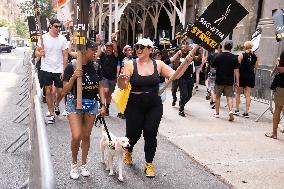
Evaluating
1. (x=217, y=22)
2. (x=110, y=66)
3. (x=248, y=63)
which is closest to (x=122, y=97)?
(x=217, y=22)

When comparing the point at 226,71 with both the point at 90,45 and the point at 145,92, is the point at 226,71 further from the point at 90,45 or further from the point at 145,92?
the point at 90,45

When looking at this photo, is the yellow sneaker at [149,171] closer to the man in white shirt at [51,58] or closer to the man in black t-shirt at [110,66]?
the man in white shirt at [51,58]

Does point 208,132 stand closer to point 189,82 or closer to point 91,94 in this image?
point 189,82

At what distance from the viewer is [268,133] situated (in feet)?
25.6

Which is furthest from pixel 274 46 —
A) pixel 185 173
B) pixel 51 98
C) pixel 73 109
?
pixel 73 109

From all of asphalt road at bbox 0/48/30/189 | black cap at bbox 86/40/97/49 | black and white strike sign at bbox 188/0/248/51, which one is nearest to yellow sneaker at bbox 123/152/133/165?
asphalt road at bbox 0/48/30/189

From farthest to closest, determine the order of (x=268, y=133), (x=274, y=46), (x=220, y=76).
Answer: (x=274, y=46), (x=220, y=76), (x=268, y=133)

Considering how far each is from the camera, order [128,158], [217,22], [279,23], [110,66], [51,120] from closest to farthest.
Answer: [217,22], [128,158], [51,120], [279,23], [110,66]

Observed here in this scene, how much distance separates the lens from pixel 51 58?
26.0 feet

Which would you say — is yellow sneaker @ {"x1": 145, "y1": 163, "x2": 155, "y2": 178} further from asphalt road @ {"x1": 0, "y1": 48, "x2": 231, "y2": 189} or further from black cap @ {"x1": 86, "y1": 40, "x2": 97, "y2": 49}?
black cap @ {"x1": 86, "y1": 40, "x2": 97, "y2": 49}

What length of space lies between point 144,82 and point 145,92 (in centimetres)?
13

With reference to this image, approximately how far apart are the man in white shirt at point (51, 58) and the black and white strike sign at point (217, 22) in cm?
405

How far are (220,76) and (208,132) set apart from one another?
6.76ft

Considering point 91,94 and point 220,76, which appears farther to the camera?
point 220,76
